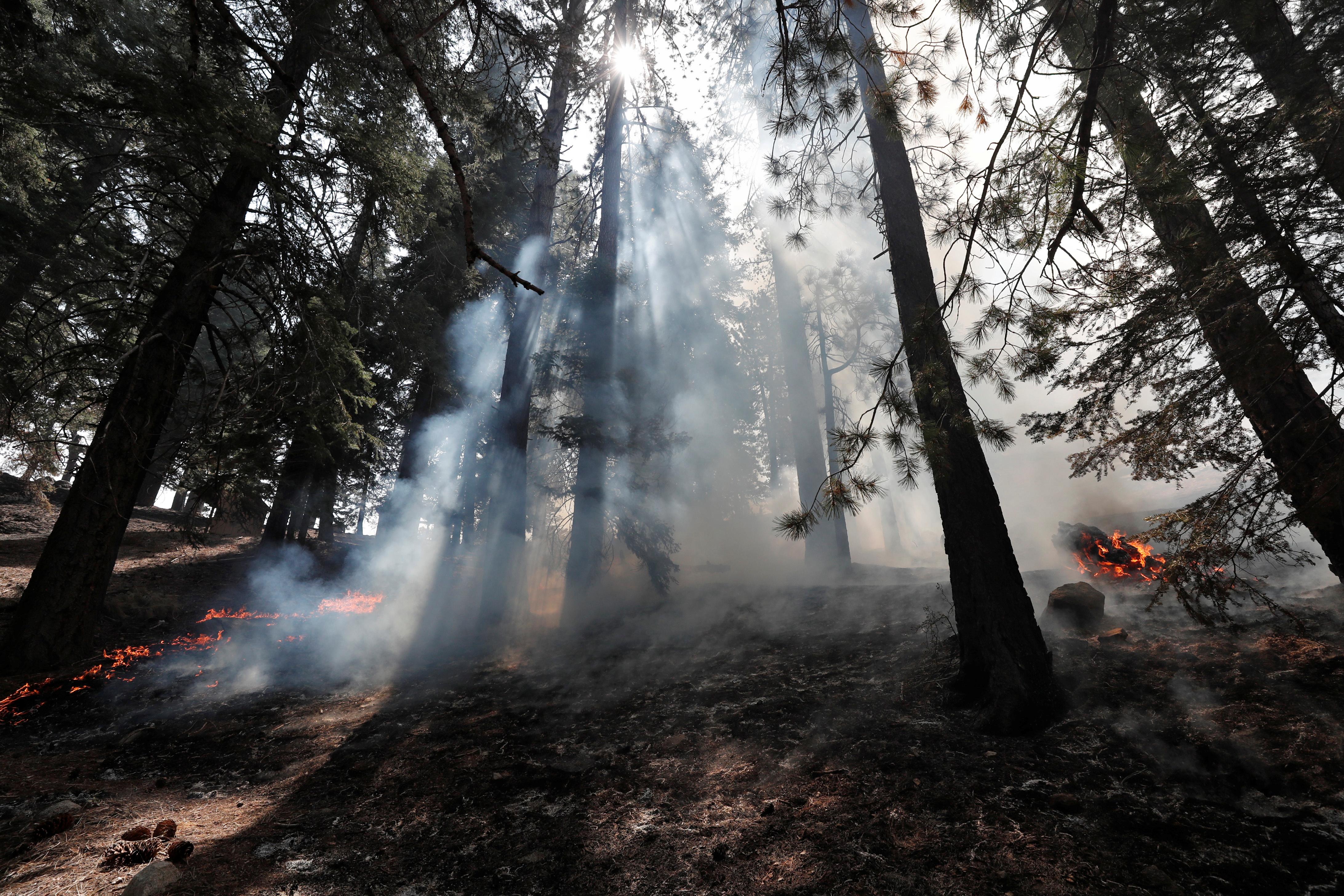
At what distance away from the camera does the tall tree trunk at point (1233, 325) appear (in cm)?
323

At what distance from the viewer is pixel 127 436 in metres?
5.90

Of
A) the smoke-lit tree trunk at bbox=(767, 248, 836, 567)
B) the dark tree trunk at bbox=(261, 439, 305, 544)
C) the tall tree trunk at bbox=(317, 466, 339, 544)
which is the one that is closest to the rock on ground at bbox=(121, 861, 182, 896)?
the dark tree trunk at bbox=(261, 439, 305, 544)

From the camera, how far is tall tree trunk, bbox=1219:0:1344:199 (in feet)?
10.7

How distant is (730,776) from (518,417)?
8.99 metres

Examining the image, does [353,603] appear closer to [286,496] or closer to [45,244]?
[286,496]

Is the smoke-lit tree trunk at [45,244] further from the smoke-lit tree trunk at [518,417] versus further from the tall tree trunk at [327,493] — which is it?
the smoke-lit tree trunk at [518,417]

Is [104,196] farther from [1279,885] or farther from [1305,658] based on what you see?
[1305,658]

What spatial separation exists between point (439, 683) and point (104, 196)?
6288mm

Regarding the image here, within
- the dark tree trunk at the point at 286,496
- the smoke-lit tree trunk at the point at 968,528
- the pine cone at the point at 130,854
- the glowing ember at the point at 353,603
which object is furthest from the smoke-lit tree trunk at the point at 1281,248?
the dark tree trunk at the point at 286,496

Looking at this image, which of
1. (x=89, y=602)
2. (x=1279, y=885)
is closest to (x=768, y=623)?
(x=1279, y=885)

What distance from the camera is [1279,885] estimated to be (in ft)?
7.11

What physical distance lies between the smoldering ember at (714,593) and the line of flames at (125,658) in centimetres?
5

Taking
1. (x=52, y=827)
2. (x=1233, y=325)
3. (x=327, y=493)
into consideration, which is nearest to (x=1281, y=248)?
(x=1233, y=325)

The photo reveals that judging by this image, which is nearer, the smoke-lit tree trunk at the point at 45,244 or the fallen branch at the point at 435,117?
the fallen branch at the point at 435,117
